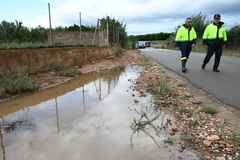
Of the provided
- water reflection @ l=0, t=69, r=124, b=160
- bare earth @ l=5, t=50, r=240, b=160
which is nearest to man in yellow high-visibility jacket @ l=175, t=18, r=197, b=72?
water reflection @ l=0, t=69, r=124, b=160

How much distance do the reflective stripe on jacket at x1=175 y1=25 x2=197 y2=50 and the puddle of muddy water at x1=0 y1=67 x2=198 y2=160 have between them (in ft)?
10.7

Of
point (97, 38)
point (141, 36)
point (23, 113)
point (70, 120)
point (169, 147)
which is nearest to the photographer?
point (169, 147)

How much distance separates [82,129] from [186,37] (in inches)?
218

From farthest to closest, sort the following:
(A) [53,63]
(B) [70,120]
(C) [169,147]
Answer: (A) [53,63] → (B) [70,120] → (C) [169,147]

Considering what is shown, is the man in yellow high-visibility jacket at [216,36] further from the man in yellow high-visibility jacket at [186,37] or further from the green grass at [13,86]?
the green grass at [13,86]

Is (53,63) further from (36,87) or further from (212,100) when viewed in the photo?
(212,100)

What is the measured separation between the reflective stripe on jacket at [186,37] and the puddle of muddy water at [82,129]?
3256 mm

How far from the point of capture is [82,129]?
339 cm

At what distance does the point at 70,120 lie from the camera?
381cm

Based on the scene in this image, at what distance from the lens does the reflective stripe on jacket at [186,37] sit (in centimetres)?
759

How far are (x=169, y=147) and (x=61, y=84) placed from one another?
16.2 ft

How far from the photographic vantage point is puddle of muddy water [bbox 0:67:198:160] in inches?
106

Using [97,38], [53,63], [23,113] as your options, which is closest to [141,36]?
[97,38]

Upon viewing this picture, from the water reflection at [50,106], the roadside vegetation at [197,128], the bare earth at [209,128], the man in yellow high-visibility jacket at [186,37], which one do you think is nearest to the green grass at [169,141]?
the roadside vegetation at [197,128]
